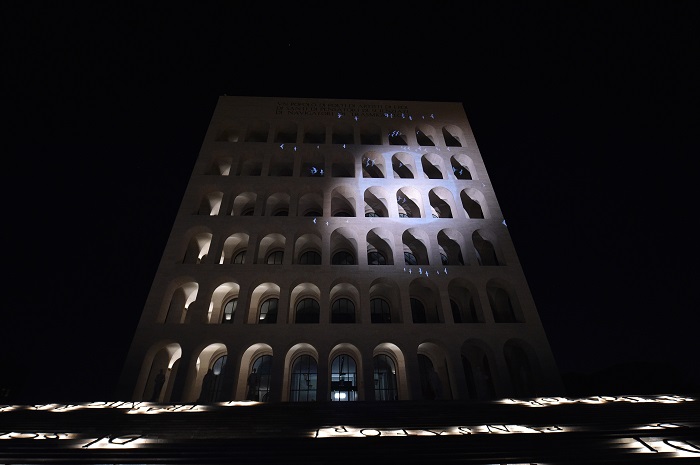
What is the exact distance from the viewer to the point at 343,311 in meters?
24.1

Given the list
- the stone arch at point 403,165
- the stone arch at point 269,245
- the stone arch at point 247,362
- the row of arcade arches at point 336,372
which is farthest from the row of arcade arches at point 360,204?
the row of arcade arches at point 336,372

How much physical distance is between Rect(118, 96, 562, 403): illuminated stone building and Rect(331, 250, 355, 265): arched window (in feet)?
0.36

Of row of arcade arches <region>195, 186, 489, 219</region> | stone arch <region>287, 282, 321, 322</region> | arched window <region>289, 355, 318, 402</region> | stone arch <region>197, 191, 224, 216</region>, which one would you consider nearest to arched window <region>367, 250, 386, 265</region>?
row of arcade arches <region>195, 186, 489, 219</region>

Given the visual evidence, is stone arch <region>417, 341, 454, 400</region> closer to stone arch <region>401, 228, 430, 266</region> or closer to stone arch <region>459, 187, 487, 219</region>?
stone arch <region>401, 228, 430, 266</region>

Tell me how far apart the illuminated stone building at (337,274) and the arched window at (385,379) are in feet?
0.39

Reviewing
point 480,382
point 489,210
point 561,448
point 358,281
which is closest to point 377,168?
point 489,210

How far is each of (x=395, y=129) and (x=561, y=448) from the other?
25.2m

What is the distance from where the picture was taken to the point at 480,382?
18.4m

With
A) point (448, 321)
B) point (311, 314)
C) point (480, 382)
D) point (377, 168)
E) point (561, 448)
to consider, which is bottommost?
point (561, 448)

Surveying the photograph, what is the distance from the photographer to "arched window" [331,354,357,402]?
21.0m

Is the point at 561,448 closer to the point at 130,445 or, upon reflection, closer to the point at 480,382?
the point at 130,445

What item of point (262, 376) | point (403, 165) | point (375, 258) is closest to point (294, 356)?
point (262, 376)

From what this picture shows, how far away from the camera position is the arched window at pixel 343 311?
23875 millimetres

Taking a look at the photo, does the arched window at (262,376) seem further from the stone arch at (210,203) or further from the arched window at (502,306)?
the arched window at (502,306)
